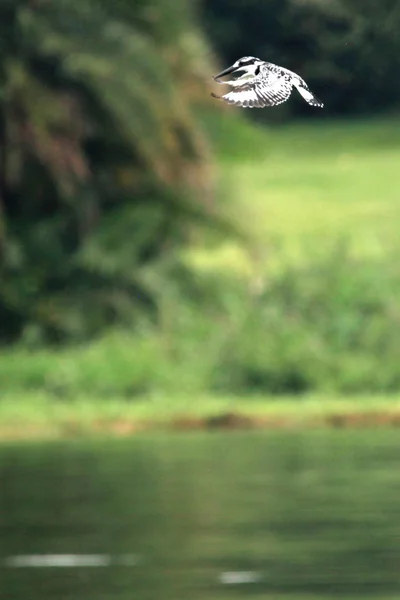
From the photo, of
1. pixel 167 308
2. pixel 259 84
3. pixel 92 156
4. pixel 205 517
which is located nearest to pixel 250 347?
pixel 167 308

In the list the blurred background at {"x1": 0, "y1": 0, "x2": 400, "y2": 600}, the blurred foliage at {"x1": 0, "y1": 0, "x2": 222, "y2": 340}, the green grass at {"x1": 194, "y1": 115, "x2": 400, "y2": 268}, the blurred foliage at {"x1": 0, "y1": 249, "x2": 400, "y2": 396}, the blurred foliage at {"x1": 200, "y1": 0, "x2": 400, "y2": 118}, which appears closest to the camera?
the blurred foliage at {"x1": 200, "y1": 0, "x2": 400, "y2": 118}

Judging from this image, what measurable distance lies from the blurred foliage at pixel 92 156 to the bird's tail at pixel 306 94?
14.5m

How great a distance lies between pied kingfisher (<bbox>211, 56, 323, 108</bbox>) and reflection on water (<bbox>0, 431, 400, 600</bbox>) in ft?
15.6

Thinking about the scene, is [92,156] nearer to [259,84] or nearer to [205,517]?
[205,517]

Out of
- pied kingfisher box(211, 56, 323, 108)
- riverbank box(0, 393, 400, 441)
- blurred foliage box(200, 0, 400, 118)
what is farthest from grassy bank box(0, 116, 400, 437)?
pied kingfisher box(211, 56, 323, 108)

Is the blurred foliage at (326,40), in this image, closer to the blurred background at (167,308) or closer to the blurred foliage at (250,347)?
the blurred background at (167,308)

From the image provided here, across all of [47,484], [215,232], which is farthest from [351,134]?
[47,484]

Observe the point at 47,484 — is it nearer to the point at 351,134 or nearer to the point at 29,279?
the point at 29,279

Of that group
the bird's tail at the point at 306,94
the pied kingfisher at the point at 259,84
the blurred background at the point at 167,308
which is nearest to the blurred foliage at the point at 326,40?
the blurred background at the point at 167,308

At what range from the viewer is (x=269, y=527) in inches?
552

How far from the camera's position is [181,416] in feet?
63.2

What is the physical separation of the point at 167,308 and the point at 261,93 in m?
15.9

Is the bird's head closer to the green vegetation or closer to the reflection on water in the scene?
the reflection on water

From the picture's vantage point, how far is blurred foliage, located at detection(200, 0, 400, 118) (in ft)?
32.8
